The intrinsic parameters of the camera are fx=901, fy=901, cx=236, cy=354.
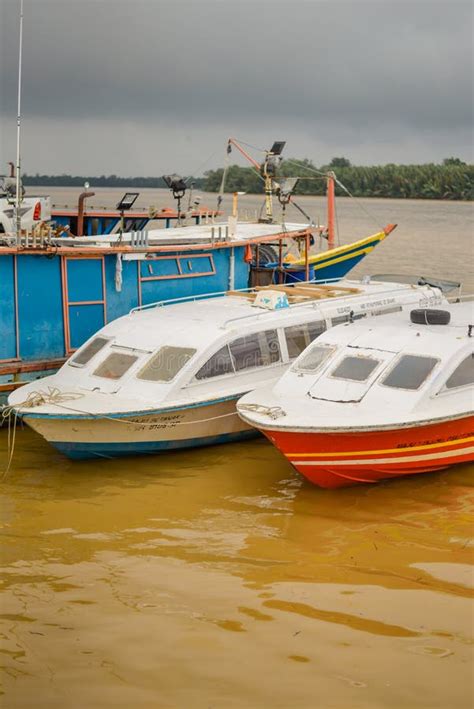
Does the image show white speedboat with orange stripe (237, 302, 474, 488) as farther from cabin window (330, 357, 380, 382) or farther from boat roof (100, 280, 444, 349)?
boat roof (100, 280, 444, 349)

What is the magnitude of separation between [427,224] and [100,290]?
5792cm

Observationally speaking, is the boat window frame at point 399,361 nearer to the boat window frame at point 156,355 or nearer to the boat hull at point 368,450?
the boat hull at point 368,450

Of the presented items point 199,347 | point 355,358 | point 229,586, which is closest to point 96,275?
point 199,347

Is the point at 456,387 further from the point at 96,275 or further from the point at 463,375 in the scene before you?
the point at 96,275

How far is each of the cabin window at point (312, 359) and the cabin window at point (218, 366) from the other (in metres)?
1.15

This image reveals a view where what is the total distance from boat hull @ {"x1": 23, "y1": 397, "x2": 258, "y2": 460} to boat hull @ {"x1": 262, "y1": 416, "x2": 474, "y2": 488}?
1.98 meters

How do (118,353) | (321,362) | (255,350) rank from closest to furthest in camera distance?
(321,362), (118,353), (255,350)

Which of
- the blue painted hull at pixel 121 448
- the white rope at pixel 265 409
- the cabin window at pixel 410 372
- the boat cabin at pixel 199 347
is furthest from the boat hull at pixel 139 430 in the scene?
the cabin window at pixel 410 372

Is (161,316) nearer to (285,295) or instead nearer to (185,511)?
(285,295)

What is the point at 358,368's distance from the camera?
41.3ft

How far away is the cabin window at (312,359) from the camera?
13.1 metres

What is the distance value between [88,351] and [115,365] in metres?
0.77

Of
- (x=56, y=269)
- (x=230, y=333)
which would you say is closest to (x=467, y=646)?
(x=230, y=333)

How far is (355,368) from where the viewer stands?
1261cm
